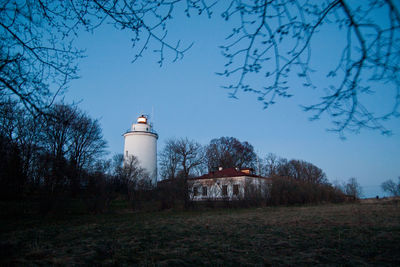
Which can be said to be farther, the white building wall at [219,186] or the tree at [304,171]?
the tree at [304,171]

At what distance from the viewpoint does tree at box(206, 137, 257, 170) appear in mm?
46656

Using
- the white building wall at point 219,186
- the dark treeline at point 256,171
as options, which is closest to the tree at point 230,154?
the dark treeline at point 256,171

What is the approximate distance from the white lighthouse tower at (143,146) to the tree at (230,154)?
1184cm

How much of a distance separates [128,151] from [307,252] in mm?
32822

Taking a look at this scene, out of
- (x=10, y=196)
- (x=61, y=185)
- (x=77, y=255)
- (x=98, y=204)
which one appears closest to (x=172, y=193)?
(x=98, y=204)

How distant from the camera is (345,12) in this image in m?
2.23

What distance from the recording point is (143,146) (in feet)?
118

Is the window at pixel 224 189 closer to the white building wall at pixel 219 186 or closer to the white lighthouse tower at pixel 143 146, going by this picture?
the white building wall at pixel 219 186

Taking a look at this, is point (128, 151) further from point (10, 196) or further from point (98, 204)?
point (10, 196)

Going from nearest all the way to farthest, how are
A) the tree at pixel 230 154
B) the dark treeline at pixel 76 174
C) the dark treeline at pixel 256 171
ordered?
1. the dark treeline at pixel 76 174
2. the dark treeline at pixel 256 171
3. the tree at pixel 230 154

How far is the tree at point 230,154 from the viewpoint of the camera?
4666 cm

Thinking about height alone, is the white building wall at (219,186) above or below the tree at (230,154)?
below

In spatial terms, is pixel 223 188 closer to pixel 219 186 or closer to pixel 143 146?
pixel 219 186

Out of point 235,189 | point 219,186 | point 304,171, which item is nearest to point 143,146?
point 219,186
